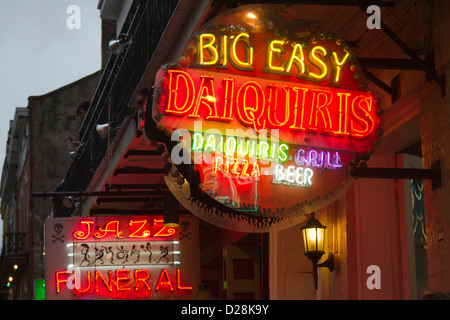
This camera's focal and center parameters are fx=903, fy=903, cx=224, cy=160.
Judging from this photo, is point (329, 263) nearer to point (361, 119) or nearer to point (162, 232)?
point (361, 119)

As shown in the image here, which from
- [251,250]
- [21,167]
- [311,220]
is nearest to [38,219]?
[21,167]

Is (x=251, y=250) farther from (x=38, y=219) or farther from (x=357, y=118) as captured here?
(x=38, y=219)

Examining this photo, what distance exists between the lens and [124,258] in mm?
13711

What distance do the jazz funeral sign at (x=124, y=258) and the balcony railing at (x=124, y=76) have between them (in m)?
1.49

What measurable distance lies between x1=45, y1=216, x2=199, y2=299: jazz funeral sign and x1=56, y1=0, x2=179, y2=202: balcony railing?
1491mm

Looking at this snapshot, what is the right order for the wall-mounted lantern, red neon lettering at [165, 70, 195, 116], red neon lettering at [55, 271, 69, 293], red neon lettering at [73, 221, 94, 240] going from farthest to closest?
red neon lettering at [73, 221, 94, 240]
red neon lettering at [55, 271, 69, 293]
the wall-mounted lantern
red neon lettering at [165, 70, 195, 116]

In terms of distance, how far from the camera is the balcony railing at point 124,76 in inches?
451

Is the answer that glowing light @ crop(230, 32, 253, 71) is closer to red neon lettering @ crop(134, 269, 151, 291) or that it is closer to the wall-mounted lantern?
the wall-mounted lantern

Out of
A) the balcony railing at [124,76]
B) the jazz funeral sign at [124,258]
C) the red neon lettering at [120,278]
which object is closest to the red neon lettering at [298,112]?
the balcony railing at [124,76]

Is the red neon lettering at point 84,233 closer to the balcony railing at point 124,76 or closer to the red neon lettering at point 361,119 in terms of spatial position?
the balcony railing at point 124,76

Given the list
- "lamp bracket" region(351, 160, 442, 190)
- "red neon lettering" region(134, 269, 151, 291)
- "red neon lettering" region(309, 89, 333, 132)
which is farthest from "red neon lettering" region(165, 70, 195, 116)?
"red neon lettering" region(134, 269, 151, 291)

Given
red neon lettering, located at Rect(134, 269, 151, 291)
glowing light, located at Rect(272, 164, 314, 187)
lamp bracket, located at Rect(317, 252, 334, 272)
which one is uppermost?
glowing light, located at Rect(272, 164, 314, 187)

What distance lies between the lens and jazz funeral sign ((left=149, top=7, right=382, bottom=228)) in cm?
760

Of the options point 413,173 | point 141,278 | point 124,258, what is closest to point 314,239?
point 413,173
